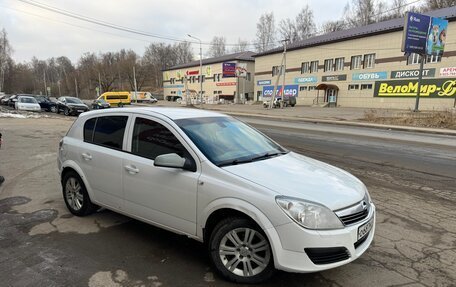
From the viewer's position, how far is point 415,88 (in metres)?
39.7

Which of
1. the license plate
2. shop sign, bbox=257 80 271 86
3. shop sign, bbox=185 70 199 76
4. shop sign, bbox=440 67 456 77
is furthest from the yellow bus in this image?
the license plate

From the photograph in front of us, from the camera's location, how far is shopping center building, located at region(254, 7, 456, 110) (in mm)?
37531

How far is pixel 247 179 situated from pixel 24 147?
1054 centimetres

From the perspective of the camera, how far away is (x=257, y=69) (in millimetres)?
66250

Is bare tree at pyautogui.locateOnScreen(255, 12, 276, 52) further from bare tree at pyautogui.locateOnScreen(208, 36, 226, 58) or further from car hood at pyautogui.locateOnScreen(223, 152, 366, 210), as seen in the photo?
car hood at pyautogui.locateOnScreen(223, 152, 366, 210)

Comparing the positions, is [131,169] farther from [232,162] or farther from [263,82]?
[263,82]

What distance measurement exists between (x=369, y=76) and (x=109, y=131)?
46244mm

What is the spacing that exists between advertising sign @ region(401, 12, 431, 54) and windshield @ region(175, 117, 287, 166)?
103 ft

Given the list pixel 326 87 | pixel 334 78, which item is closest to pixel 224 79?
pixel 326 87

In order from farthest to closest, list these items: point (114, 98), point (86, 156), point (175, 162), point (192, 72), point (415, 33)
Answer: point (192, 72) < point (114, 98) < point (415, 33) < point (86, 156) < point (175, 162)

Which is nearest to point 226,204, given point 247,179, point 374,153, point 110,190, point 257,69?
point 247,179

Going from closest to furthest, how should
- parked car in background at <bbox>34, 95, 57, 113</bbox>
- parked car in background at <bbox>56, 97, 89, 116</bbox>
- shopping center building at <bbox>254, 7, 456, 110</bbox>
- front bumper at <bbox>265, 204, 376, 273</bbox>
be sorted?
front bumper at <bbox>265, 204, 376, 273</bbox>
parked car in background at <bbox>56, 97, 89, 116</bbox>
parked car in background at <bbox>34, 95, 57, 113</bbox>
shopping center building at <bbox>254, 7, 456, 110</bbox>

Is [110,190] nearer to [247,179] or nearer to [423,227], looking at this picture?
[247,179]

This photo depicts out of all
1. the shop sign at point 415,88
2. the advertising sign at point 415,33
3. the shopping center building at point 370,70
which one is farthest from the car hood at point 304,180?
the shop sign at point 415,88
